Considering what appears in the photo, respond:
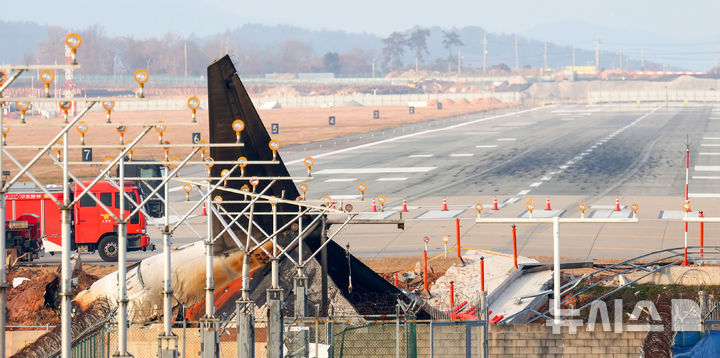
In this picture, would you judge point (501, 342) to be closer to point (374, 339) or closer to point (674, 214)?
point (374, 339)

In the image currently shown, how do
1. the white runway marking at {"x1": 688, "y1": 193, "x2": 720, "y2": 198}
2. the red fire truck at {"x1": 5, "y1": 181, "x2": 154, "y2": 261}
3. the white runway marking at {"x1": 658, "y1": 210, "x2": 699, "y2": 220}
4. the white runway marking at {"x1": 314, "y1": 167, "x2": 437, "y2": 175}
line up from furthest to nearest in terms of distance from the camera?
the white runway marking at {"x1": 314, "y1": 167, "x2": 437, "y2": 175} < the white runway marking at {"x1": 688, "y1": 193, "x2": 720, "y2": 198} < the white runway marking at {"x1": 658, "y1": 210, "x2": 699, "y2": 220} < the red fire truck at {"x1": 5, "y1": 181, "x2": 154, "y2": 261}

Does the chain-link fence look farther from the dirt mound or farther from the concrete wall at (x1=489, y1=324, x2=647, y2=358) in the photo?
the dirt mound

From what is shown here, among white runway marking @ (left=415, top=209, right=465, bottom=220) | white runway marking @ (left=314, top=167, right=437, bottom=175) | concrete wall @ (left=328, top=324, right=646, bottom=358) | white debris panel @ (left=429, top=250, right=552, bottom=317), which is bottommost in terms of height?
white debris panel @ (left=429, top=250, right=552, bottom=317)

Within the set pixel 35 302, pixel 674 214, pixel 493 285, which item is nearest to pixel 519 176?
pixel 674 214

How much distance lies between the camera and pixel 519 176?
82.9 meters

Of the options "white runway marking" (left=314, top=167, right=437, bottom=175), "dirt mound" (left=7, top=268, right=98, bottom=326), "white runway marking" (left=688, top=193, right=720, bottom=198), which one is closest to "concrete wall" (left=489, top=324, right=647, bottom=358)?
"dirt mound" (left=7, top=268, right=98, bottom=326)

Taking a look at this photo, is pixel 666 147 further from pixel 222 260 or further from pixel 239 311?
pixel 239 311

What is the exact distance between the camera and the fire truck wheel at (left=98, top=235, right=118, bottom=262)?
4840 cm

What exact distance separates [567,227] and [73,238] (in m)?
27.7

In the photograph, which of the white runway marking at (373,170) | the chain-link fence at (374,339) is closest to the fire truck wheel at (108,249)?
the chain-link fence at (374,339)

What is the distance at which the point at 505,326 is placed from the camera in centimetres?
2692

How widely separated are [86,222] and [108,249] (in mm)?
1691

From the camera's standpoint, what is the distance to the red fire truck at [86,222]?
48.3 metres

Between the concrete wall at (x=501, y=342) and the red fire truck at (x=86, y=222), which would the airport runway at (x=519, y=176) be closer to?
the red fire truck at (x=86, y=222)
